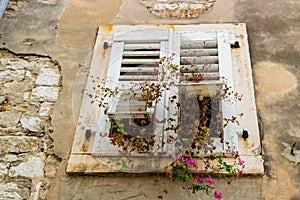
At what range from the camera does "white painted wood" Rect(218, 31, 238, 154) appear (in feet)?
10.4

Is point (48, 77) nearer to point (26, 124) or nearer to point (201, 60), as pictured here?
point (26, 124)

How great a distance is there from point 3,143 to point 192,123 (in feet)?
5.05

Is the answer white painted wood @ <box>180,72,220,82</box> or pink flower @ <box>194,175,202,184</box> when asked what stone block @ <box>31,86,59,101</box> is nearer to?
white painted wood @ <box>180,72,220,82</box>

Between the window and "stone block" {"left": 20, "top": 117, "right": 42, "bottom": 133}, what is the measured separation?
38cm

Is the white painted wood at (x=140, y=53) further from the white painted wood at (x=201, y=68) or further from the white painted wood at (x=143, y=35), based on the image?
the white painted wood at (x=201, y=68)

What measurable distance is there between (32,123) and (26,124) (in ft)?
0.17

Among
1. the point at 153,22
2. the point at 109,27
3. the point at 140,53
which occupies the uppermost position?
the point at 153,22

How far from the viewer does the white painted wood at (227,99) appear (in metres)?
3.17

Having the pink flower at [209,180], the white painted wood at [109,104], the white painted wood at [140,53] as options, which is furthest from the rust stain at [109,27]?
the pink flower at [209,180]

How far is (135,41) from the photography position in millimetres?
3955

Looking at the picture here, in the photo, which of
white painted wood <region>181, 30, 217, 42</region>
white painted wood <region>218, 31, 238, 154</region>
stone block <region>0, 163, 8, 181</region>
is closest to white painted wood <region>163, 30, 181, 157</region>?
white painted wood <region>181, 30, 217, 42</region>

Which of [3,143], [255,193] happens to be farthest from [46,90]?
[255,193]

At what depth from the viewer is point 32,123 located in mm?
3547

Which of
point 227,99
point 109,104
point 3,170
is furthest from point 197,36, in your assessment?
point 3,170
